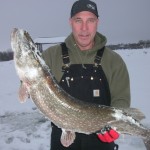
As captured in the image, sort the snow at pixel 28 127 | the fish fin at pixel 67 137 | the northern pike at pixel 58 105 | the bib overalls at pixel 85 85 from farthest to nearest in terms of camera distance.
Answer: the snow at pixel 28 127
the bib overalls at pixel 85 85
the fish fin at pixel 67 137
the northern pike at pixel 58 105

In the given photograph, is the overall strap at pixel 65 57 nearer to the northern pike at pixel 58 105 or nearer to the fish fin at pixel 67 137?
the northern pike at pixel 58 105

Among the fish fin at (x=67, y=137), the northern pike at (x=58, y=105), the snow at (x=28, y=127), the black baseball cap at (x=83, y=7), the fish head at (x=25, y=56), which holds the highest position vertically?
the black baseball cap at (x=83, y=7)

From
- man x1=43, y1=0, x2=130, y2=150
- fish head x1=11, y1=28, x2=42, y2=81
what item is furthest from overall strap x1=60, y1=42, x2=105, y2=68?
fish head x1=11, y1=28, x2=42, y2=81

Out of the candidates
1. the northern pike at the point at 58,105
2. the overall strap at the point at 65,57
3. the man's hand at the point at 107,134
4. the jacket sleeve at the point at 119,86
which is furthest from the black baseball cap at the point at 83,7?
the man's hand at the point at 107,134

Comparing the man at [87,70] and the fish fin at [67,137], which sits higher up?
the man at [87,70]

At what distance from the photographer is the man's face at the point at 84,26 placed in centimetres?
402

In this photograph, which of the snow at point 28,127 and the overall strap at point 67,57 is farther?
the snow at point 28,127

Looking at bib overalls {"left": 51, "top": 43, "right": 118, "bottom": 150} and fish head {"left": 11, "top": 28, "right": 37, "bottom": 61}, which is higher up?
fish head {"left": 11, "top": 28, "right": 37, "bottom": 61}

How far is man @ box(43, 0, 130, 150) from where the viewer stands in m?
4.03

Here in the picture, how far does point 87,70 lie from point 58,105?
0.69m

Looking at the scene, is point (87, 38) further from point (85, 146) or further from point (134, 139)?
point (134, 139)

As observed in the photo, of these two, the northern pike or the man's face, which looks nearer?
the northern pike

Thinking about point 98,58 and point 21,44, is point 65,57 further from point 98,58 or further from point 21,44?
point 21,44

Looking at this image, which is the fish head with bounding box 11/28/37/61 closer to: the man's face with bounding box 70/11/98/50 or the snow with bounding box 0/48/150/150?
the man's face with bounding box 70/11/98/50
